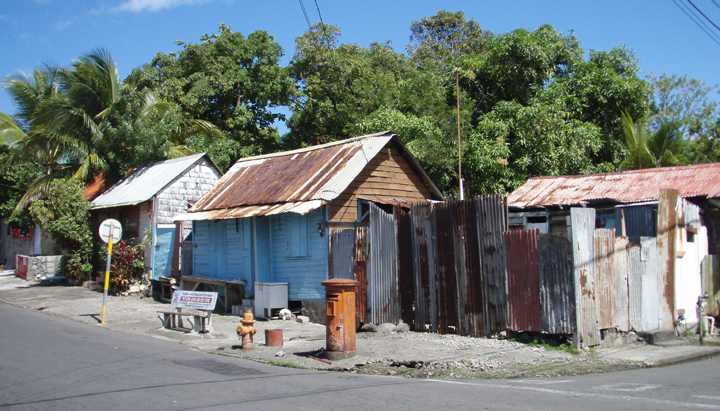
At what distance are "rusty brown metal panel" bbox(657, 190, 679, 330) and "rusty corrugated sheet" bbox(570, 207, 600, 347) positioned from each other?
244 cm

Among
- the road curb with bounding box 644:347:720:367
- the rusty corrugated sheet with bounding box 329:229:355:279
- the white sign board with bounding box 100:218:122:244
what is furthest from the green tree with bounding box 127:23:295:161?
the road curb with bounding box 644:347:720:367

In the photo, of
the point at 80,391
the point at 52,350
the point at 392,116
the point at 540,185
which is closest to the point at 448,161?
the point at 392,116

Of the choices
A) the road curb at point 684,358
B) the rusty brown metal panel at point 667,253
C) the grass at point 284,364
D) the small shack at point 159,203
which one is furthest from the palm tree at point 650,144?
the grass at point 284,364

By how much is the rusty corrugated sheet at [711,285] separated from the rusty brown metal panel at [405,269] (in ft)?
21.6

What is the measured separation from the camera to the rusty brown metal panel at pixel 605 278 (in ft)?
32.0

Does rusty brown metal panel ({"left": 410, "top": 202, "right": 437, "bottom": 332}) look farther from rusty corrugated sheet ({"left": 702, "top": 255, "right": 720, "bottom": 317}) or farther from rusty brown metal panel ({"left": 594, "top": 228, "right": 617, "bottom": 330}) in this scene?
rusty corrugated sheet ({"left": 702, "top": 255, "right": 720, "bottom": 317})

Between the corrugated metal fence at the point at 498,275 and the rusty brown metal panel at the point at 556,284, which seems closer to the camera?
the rusty brown metal panel at the point at 556,284

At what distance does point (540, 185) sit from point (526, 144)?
421 cm

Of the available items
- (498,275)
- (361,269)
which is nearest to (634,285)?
(498,275)

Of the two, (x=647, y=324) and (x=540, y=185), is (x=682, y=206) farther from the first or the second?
(x=540, y=185)

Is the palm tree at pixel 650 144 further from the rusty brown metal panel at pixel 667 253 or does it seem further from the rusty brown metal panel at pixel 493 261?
the rusty brown metal panel at pixel 493 261

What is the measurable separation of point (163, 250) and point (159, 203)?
1641 millimetres

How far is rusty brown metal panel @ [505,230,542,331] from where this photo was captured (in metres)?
9.70

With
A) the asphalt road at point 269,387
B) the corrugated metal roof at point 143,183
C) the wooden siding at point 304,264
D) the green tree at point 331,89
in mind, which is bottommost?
the asphalt road at point 269,387
